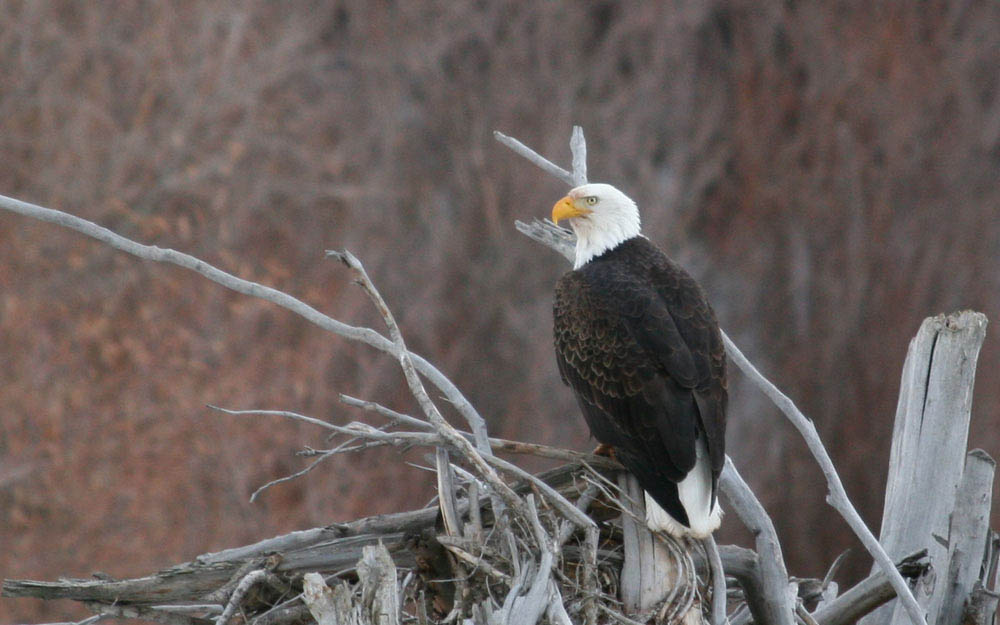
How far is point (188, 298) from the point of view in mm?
13883

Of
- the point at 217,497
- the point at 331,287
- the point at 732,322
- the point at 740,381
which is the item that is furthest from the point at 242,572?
the point at 732,322

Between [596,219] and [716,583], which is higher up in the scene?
[596,219]

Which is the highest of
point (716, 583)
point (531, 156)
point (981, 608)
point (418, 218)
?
point (418, 218)

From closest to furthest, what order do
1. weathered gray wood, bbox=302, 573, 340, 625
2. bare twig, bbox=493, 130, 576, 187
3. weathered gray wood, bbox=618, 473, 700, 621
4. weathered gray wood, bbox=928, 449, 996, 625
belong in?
weathered gray wood, bbox=302, 573, 340, 625, weathered gray wood, bbox=618, 473, 700, 621, weathered gray wood, bbox=928, 449, 996, 625, bare twig, bbox=493, 130, 576, 187

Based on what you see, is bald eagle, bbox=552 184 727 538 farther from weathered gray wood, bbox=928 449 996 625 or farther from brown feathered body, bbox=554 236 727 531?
weathered gray wood, bbox=928 449 996 625

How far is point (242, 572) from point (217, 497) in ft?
29.9

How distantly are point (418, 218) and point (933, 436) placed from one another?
42.5ft

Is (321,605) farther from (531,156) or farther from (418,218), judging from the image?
(418,218)

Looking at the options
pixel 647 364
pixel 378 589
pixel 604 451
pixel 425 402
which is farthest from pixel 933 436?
pixel 378 589

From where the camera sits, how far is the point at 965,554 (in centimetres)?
471

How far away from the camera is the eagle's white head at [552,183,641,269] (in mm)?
5387

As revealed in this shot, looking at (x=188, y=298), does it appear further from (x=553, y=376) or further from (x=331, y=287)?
(x=553, y=376)

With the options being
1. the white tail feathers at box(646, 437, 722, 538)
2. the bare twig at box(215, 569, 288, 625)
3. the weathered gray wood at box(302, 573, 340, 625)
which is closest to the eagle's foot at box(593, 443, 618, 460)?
the white tail feathers at box(646, 437, 722, 538)

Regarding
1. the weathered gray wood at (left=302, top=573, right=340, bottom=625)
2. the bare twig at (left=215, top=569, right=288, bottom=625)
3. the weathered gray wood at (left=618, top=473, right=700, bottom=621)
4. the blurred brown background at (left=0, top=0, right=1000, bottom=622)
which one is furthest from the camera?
the blurred brown background at (left=0, top=0, right=1000, bottom=622)
